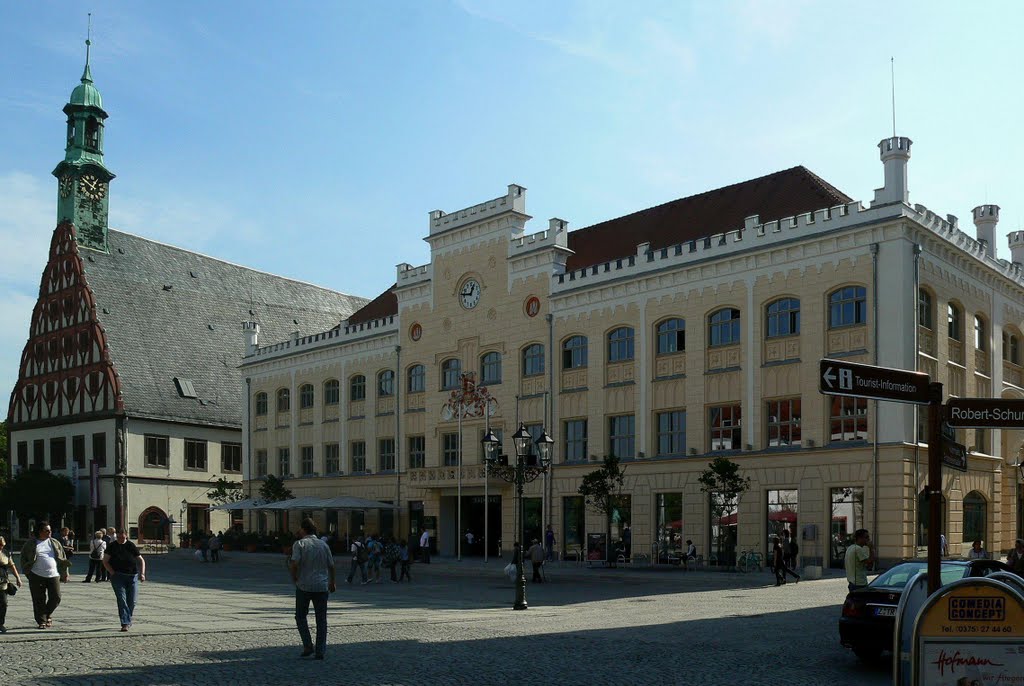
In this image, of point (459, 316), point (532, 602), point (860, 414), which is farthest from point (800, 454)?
point (459, 316)

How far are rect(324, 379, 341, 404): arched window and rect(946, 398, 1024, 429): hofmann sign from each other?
5290 cm

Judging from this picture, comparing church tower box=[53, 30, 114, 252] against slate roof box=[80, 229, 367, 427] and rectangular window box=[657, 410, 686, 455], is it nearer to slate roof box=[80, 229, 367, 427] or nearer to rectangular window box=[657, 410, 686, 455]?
slate roof box=[80, 229, 367, 427]

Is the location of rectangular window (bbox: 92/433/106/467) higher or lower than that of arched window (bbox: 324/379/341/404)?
lower

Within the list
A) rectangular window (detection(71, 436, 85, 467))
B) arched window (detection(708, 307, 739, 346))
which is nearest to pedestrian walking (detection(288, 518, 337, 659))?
arched window (detection(708, 307, 739, 346))

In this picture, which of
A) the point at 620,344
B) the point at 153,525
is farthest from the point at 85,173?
the point at 620,344

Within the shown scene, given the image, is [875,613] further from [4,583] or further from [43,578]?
[4,583]

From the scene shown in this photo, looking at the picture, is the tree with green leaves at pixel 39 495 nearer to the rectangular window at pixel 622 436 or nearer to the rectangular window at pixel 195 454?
the rectangular window at pixel 195 454

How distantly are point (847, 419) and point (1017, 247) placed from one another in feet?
53.8

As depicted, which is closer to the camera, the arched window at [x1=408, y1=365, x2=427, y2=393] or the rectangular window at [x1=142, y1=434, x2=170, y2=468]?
the arched window at [x1=408, y1=365, x2=427, y2=393]

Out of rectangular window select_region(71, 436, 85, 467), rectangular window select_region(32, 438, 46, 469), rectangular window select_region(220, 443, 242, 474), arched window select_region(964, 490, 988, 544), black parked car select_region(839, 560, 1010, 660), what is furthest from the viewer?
rectangular window select_region(220, 443, 242, 474)

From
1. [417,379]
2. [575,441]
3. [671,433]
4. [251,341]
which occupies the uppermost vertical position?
[251,341]

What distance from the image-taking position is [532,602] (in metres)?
27.5

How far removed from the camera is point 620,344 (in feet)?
151

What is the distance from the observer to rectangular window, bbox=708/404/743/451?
41.3 metres
